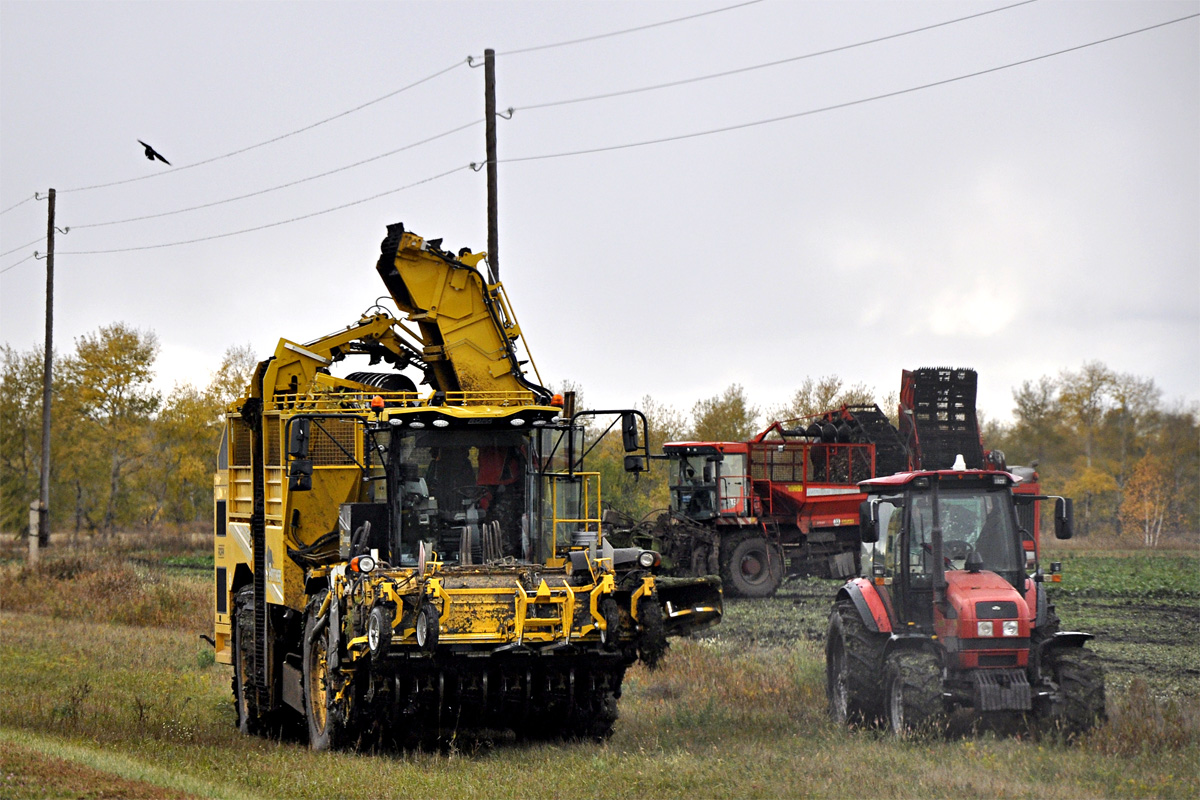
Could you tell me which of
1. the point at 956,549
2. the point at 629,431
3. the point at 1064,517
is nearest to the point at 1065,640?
the point at 1064,517

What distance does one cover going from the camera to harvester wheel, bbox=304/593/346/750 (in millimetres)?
11414

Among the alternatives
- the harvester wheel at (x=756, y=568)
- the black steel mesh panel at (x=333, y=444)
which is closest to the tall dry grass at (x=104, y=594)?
the harvester wheel at (x=756, y=568)

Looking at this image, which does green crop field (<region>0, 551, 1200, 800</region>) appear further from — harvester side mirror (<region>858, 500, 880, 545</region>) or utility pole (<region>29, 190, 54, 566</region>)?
utility pole (<region>29, 190, 54, 566</region>)

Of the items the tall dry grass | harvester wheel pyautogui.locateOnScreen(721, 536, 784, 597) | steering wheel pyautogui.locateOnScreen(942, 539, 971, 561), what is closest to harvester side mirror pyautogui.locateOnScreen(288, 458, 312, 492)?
steering wheel pyautogui.locateOnScreen(942, 539, 971, 561)

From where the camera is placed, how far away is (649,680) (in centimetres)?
1591

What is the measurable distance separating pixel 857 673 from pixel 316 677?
4.80m

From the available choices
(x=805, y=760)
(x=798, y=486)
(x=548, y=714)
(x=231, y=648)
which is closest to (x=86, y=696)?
(x=231, y=648)

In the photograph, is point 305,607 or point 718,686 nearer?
point 305,607

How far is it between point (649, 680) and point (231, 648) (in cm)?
484

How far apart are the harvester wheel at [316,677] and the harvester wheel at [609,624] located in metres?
2.36

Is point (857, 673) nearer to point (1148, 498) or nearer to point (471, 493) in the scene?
point (471, 493)

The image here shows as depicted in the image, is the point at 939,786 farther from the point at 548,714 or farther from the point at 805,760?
the point at 548,714

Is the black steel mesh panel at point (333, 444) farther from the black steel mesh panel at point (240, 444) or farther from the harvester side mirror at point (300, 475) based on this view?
the black steel mesh panel at point (240, 444)

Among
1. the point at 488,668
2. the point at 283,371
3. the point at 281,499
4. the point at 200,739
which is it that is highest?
the point at 283,371
